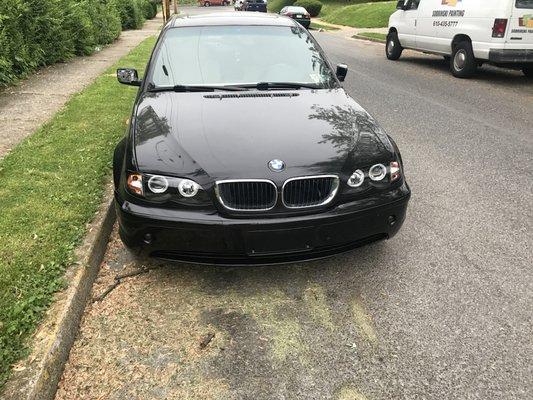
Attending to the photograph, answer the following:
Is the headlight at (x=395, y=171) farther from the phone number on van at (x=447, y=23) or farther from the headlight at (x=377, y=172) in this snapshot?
the phone number on van at (x=447, y=23)

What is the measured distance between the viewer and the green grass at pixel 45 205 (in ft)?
9.32

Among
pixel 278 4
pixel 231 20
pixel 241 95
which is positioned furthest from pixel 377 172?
pixel 278 4

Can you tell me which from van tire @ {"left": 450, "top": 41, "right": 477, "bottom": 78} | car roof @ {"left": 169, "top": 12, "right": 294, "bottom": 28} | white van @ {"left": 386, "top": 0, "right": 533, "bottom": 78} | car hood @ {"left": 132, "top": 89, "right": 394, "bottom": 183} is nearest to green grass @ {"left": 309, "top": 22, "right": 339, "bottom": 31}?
white van @ {"left": 386, "top": 0, "right": 533, "bottom": 78}

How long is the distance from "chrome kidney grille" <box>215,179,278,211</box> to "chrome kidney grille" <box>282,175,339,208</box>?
3.5 inches

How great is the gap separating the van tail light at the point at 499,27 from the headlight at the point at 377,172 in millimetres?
8515

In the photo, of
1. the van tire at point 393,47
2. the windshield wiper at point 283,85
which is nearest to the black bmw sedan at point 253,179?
the windshield wiper at point 283,85

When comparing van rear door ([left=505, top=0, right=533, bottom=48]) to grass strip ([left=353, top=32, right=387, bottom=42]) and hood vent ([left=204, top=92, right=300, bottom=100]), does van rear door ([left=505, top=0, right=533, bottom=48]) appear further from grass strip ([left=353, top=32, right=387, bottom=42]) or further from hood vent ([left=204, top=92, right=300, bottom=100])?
grass strip ([left=353, top=32, right=387, bottom=42])

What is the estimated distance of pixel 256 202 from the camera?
304 cm

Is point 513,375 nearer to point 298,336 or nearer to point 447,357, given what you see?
point 447,357

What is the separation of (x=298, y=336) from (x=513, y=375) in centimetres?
114

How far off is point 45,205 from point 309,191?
227cm

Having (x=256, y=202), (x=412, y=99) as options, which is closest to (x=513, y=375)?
(x=256, y=202)

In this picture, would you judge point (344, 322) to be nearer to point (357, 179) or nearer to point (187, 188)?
point (357, 179)

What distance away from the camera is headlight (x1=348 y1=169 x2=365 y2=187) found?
317cm
